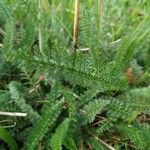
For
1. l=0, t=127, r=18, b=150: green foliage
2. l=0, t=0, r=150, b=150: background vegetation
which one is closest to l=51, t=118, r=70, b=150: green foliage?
l=0, t=0, r=150, b=150: background vegetation

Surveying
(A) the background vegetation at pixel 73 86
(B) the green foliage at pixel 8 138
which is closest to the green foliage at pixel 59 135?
(A) the background vegetation at pixel 73 86

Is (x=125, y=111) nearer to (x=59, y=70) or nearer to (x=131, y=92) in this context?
(x=131, y=92)

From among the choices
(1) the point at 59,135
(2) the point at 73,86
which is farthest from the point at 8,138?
(2) the point at 73,86

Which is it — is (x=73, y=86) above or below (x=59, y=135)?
above

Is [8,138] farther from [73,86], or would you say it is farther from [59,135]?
[73,86]

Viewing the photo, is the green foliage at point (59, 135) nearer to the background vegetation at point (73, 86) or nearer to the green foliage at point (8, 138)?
the background vegetation at point (73, 86)

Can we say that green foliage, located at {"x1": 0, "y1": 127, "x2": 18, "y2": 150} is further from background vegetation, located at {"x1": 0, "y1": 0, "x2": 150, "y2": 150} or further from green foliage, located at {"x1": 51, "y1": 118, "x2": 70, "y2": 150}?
green foliage, located at {"x1": 51, "y1": 118, "x2": 70, "y2": 150}

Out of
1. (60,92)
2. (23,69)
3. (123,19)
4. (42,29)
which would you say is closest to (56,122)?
(60,92)

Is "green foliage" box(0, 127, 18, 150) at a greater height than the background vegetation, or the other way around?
the background vegetation
